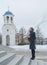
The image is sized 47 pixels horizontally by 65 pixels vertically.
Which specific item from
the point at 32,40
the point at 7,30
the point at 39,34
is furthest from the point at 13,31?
the point at 32,40

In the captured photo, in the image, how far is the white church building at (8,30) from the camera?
46875mm

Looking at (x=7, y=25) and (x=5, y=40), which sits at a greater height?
(x=7, y=25)

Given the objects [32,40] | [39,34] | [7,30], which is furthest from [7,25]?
[32,40]

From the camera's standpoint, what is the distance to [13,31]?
48.0m

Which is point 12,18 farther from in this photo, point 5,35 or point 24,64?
point 24,64

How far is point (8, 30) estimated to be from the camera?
48.2 meters

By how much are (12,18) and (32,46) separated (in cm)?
3747

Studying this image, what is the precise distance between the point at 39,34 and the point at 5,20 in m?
25.4

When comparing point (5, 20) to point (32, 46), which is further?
point (5, 20)

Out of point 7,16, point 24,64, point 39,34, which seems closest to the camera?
point 24,64

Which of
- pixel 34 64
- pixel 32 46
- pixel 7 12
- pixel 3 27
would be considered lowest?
pixel 34 64

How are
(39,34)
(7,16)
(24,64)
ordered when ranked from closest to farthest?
(24,64) → (7,16) → (39,34)

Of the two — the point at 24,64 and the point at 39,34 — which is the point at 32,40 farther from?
the point at 39,34

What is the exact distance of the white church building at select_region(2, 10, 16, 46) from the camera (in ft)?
154
